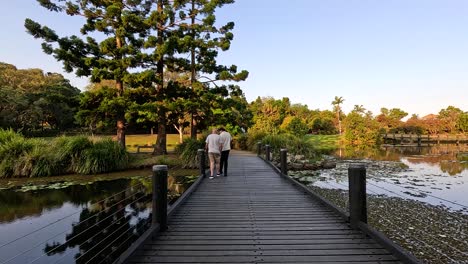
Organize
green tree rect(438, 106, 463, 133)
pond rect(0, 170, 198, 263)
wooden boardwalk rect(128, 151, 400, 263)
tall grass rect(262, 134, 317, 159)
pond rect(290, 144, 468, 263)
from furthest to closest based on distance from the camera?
green tree rect(438, 106, 463, 133) → tall grass rect(262, 134, 317, 159) → pond rect(290, 144, 468, 263) → pond rect(0, 170, 198, 263) → wooden boardwalk rect(128, 151, 400, 263)

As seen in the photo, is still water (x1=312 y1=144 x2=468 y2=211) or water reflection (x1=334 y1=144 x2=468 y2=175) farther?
water reflection (x1=334 y1=144 x2=468 y2=175)

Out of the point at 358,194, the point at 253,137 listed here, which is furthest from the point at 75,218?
the point at 253,137

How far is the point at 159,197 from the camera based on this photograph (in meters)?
4.38

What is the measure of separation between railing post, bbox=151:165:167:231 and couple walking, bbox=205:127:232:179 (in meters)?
4.42

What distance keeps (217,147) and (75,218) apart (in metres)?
4.08

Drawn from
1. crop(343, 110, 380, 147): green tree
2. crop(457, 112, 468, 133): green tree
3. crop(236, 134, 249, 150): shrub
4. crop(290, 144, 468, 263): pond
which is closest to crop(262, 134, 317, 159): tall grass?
crop(290, 144, 468, 263): pond

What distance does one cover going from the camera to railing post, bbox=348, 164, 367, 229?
4316mm

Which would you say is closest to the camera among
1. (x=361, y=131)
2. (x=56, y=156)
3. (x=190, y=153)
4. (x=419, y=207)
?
(x=419, y=207)

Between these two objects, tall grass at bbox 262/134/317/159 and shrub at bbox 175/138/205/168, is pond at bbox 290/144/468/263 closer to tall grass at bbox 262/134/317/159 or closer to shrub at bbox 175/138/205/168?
tall grass at bbox 262/134/317/159

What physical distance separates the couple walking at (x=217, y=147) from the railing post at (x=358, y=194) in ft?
16.3

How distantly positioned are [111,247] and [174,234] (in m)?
2.55

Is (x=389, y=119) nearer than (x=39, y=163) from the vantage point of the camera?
No

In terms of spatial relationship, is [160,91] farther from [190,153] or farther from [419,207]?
[419,207]

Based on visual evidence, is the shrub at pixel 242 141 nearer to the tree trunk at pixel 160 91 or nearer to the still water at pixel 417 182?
the tree trunk at pixel 160 91
